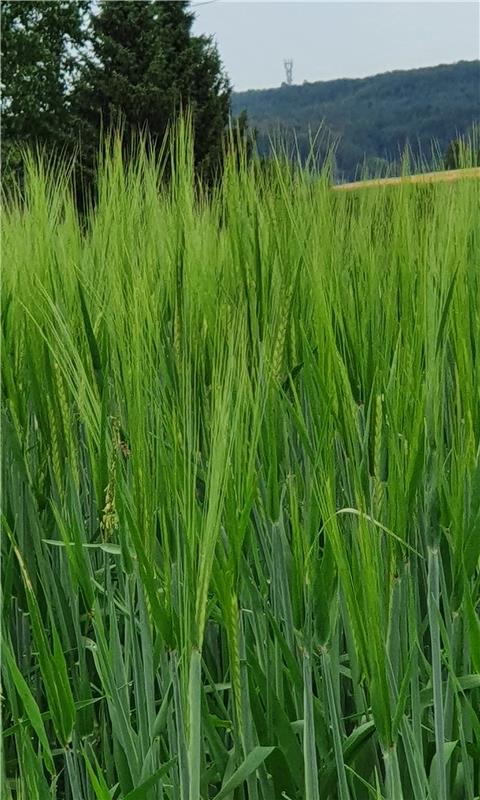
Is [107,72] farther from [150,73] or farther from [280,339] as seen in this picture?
[280,339]

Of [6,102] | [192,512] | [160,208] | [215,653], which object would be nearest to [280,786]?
[215,653]

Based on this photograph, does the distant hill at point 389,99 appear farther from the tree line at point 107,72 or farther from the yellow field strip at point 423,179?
the yellow field strip at point 423,179

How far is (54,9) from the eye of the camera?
47.1ft

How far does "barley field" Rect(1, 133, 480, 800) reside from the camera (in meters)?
0.43

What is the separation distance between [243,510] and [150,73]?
44.3 feet

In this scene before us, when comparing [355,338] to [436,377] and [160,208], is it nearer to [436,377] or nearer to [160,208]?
[436,377]

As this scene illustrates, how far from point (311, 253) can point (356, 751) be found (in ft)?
1.21

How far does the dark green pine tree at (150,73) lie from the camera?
12961 millimetres

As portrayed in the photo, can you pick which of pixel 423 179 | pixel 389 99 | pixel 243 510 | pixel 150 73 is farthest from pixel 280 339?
pixel 389 99

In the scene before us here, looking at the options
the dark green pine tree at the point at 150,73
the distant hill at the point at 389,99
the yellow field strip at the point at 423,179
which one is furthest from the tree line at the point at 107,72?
the yellow field strip at the point at 423,179

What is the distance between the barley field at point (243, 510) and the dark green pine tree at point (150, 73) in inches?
492

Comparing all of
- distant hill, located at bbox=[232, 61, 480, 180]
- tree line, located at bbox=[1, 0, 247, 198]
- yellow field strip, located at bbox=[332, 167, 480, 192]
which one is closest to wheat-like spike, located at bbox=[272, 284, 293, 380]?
yellow field strip, located at bbox=[332, 167, 480, 192]

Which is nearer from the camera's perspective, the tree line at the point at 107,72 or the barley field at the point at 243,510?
the barley field at the point at 243,510

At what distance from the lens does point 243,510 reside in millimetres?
432
